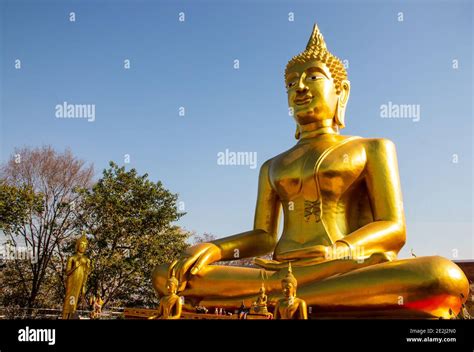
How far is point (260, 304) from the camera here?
6.00 metres

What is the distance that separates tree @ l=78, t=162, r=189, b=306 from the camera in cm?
1577

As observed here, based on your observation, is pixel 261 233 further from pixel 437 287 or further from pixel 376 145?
pixel 437 287

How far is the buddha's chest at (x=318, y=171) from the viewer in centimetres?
713

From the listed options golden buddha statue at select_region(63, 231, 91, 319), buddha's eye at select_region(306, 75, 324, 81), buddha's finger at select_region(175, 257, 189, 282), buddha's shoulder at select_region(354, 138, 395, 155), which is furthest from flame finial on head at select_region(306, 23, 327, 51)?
golden buddha statue at select_region(63, 231, 91, 319)

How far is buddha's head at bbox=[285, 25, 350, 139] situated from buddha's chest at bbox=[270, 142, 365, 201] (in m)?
0.48

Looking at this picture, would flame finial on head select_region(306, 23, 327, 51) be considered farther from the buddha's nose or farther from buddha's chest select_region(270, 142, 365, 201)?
buddha's chest select_region(270, 142, 365, 201)

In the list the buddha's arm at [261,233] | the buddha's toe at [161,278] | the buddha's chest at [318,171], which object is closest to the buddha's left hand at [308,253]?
the buddha's arm at [261,233]

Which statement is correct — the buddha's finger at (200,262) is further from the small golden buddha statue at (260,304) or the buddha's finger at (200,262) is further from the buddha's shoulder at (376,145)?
the buddha's shoulder at (376,145)

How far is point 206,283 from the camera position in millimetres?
6805

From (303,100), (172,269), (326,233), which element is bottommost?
(172,269)

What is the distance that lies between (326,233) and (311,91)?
2.05 m

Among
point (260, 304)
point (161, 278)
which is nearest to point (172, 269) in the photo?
point (161, 278)

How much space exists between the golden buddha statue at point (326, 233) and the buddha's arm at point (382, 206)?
0.01 m
